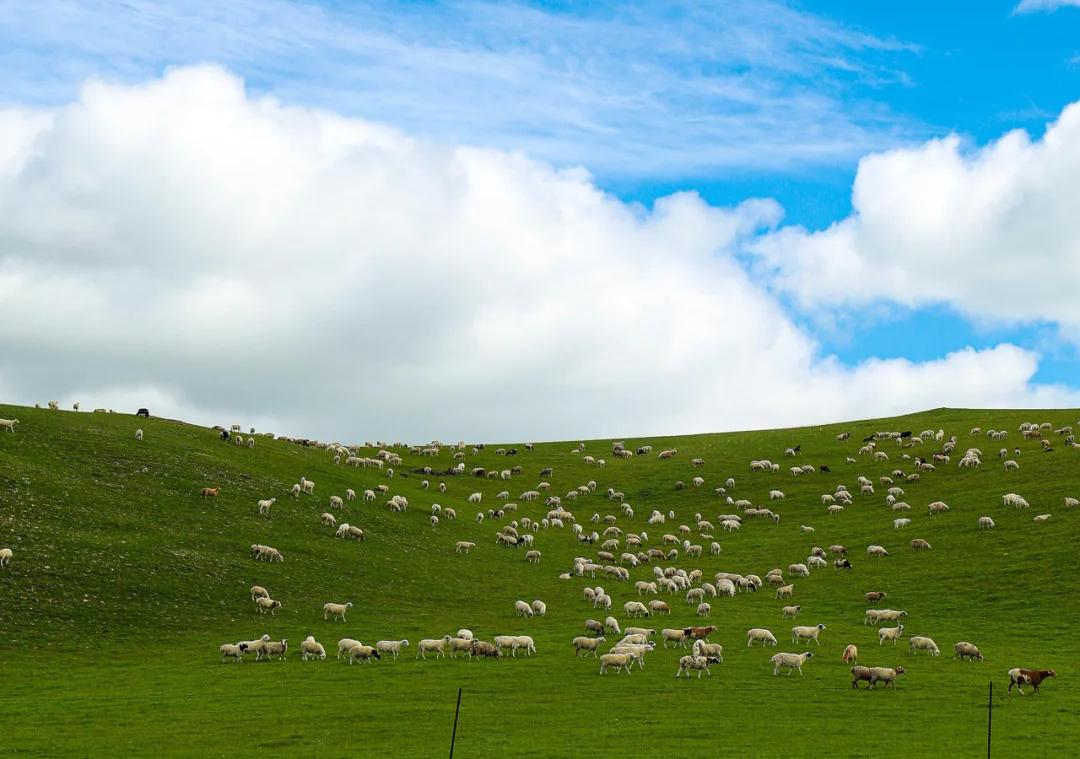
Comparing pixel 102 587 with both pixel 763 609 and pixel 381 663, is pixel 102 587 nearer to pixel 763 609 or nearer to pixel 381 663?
pixel 381 663

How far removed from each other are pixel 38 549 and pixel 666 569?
38097 millimetres

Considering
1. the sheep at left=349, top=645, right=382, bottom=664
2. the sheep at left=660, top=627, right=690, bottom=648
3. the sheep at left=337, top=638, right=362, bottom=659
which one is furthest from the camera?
the sheep at left=660, top=627, right=690, bottom=648

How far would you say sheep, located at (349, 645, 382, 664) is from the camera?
43278 mm

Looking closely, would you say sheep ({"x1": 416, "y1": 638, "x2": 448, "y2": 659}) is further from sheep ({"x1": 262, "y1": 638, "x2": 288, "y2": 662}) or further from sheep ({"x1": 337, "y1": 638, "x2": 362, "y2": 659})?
sheep ({"x1": 262, "y1": 638, "x2": 288, "y2": 662})

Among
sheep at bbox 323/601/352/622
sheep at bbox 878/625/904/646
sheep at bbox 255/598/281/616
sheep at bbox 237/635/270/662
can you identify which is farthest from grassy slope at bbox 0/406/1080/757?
sheep at bbox 237/635/270/662

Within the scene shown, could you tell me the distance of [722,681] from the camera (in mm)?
38594

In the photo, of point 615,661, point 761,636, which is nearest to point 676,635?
point 761,636

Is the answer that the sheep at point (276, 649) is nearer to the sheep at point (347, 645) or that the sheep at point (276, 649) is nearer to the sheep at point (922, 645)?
the sheep at point (347, 645)

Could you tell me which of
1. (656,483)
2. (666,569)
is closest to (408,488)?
(656,483)

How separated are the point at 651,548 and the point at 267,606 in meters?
32.2

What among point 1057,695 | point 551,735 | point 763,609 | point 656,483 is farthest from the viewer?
point 656,483

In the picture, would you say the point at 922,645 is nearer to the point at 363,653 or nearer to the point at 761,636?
the point at 761,636

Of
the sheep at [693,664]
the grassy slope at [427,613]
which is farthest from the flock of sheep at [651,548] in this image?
the grassy slope at [427,613]

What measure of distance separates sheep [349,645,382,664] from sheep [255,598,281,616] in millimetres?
12065
